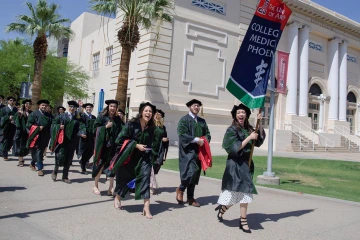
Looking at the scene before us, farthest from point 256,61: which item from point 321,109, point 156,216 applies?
point 321,109

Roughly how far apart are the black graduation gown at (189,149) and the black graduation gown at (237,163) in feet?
4.00

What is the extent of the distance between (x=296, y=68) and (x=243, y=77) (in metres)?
24.6

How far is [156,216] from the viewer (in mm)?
5629

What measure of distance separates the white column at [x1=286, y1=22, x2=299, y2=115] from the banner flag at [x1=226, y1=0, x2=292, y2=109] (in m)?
22.6

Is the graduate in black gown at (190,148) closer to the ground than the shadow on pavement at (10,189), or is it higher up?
higher up

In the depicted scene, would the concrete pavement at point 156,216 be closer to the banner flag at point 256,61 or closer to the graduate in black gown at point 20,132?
the banner flag at point 256,61

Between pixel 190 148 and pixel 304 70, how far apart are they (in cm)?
2579

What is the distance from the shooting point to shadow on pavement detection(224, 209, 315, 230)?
17.8 ft

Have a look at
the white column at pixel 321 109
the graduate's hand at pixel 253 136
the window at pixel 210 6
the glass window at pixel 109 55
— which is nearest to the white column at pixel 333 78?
the white column at pixel 321 109

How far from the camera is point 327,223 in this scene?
5.75 meters

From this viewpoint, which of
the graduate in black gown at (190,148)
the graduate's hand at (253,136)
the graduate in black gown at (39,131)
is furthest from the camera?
the graduate in black gown at (39,131)

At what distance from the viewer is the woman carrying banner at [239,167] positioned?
5.06 m

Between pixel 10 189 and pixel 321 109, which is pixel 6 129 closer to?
pixel 10 189

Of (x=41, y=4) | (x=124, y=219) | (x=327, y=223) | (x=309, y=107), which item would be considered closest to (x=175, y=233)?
(x=124, y=219)
